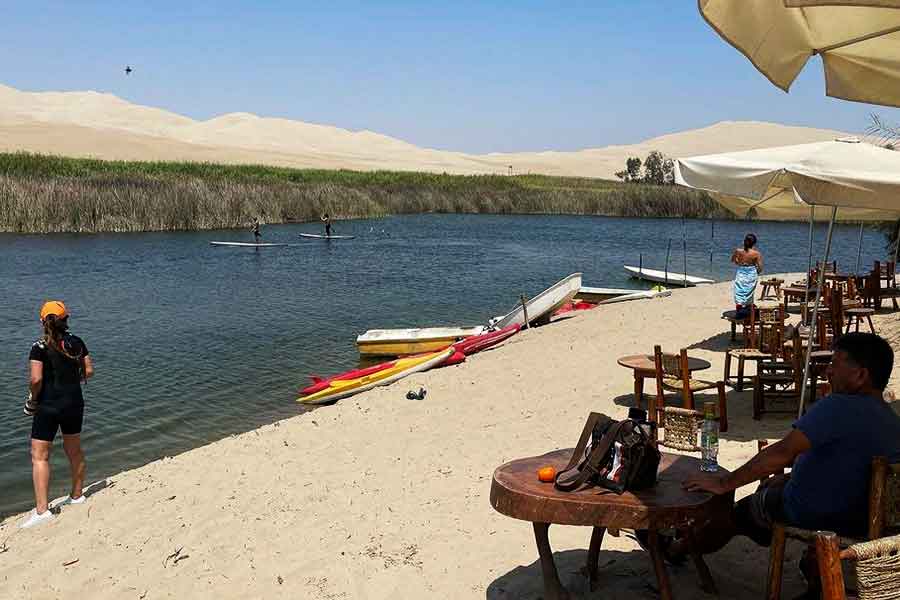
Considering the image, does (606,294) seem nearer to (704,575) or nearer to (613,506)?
(704,575)

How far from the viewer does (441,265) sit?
108ft

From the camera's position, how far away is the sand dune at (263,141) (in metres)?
98.3

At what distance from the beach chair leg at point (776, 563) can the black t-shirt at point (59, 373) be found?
554 cm

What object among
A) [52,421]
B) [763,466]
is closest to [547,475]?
[763,466]

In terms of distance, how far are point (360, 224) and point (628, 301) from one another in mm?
34278

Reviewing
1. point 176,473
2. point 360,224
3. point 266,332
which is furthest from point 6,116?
point 176,473

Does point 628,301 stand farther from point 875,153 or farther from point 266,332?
point 875,153

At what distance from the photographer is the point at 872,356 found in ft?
12.6

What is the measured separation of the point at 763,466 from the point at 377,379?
956 centimetres

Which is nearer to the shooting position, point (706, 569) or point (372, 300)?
point (706, 569)

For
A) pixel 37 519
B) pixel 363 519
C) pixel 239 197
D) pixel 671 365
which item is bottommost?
pixel 37 519

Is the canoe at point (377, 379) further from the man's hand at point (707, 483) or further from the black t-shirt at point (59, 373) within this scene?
the man's hand at point (707, 483)

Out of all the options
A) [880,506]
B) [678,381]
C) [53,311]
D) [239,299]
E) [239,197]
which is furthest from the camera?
[239,197]

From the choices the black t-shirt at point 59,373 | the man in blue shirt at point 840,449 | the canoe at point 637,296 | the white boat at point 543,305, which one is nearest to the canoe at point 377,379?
the white boat at point 543,305
